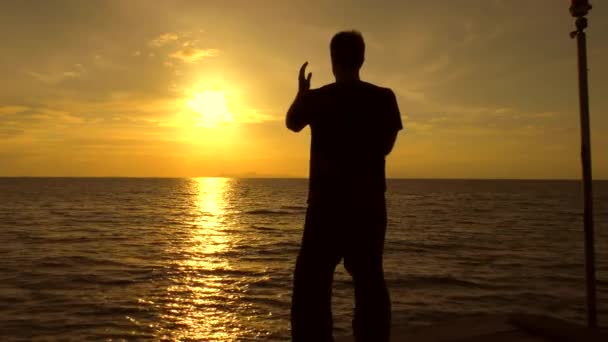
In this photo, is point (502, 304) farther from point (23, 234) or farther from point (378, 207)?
point (23, 234)

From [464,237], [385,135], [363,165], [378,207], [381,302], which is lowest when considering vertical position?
[464,237]

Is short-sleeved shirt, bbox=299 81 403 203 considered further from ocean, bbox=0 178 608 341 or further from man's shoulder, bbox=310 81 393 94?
ocean, bbox=0 178 608 341

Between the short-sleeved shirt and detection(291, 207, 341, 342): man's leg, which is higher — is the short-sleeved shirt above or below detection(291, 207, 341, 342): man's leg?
above

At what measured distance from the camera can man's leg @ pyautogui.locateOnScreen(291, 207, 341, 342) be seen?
2.85 meters

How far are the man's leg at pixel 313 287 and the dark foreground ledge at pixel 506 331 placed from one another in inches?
48.5

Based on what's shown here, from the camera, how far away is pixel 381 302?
2.95m

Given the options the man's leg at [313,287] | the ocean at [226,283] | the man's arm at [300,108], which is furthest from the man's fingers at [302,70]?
the ocean at [226,283]

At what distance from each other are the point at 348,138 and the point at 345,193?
1.15ft

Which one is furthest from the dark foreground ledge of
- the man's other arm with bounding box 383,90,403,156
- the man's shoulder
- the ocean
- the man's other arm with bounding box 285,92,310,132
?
the ocean

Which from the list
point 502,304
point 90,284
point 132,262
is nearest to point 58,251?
point 132,262

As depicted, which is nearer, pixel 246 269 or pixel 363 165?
pixel 363 165

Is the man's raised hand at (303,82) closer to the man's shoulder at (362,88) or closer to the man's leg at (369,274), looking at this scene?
the man's shoulder at (362,88)

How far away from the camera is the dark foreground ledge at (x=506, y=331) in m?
3.78

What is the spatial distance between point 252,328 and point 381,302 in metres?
7.74
